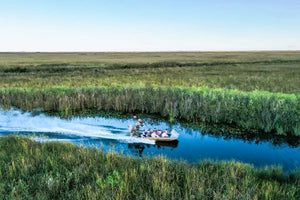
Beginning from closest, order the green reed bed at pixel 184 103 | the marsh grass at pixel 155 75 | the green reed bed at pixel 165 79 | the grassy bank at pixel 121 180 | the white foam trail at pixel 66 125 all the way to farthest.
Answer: the grassy bank at pixel 121 180
the white foam trail at pixel 66 125
the green reed bed at pixel 184 103
the green reed bed at pixel 165 79
the marsh grass at pixel 155 75

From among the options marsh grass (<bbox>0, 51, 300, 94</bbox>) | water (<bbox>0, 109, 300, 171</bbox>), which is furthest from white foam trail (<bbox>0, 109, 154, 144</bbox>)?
marsh grass (<bbox>0, 51, 300, 94</bbox>)

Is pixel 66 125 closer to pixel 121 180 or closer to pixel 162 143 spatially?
pixel 162 143

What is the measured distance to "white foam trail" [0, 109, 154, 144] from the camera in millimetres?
8781

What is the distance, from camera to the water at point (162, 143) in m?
7.16

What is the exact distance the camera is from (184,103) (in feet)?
35.4

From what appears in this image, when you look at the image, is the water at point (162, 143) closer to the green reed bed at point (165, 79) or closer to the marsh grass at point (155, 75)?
the green reed bed at point (165, 79)

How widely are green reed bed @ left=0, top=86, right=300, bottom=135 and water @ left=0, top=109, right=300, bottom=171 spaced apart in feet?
2.84

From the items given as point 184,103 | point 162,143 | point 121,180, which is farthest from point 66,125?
point 121,180

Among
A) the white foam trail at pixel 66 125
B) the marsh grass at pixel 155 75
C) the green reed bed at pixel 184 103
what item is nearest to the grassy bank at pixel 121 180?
the white foam trail at pixel 66 125

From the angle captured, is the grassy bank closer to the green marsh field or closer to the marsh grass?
the green marsh field

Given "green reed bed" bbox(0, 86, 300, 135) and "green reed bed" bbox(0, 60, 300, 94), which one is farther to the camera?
"green reed bed" bbox(0, 60, 300, 94)

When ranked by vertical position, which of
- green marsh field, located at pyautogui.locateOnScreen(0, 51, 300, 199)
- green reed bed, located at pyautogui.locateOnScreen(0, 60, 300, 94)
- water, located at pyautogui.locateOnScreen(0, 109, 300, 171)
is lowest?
water, located at pyautogui.locateOnScreen(0, 109, 300, 171)

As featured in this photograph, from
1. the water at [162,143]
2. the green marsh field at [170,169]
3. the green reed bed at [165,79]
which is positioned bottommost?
the water at [162,143]

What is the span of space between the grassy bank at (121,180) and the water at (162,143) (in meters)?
1.34
